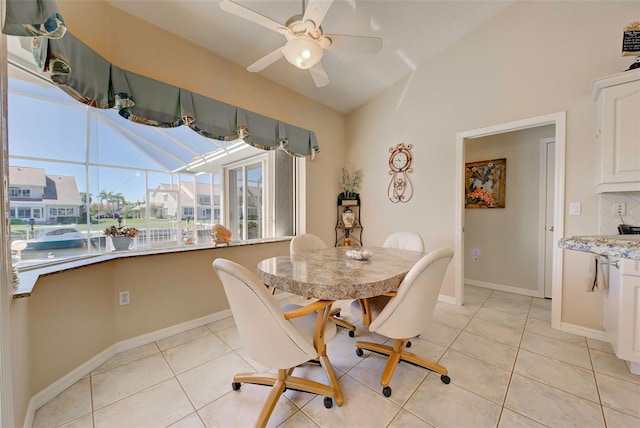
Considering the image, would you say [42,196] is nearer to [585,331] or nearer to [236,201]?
[236,201]

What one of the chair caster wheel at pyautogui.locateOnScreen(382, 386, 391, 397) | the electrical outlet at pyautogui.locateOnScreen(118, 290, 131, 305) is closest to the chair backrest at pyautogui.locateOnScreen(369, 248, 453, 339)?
the chair caster wheel at pyautogui.locateOnScreen(382, 386, 391, 397)

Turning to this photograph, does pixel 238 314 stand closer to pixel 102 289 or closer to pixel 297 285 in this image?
pixel 297 285

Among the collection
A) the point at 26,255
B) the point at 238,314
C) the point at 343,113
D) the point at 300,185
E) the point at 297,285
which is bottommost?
the point at 238,314

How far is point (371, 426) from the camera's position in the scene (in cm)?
127

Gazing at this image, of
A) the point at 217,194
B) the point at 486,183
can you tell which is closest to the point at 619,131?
the point at 486,183

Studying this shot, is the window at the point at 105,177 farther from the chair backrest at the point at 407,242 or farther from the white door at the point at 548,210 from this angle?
the white door at the point at 548,210

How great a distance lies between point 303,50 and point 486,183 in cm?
336

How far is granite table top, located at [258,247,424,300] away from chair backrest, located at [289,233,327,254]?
1.16 ft

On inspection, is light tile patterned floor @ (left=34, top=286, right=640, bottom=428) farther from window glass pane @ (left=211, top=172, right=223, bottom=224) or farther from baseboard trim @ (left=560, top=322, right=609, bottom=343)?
window glass pane @ (left=211, top=172, right=223, bottom=224)

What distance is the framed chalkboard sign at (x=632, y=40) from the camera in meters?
1.82

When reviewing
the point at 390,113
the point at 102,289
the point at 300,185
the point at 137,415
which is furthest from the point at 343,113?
the point at 137,415

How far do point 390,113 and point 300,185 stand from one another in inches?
67.4

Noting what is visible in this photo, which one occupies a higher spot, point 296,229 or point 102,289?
point 296,229

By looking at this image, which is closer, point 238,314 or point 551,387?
point 238,314
